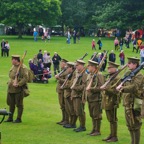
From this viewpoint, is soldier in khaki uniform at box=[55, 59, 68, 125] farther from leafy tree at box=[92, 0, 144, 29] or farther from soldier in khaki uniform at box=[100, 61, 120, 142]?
leafy tree at box=[92, 0, 144, 29]

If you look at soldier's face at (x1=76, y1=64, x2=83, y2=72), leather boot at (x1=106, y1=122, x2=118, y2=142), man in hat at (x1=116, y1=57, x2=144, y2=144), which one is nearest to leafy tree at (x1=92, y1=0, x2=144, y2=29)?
soldier's face at (x1=76, y1=64, x2=83, y2=72)

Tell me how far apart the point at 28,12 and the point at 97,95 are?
55.7m

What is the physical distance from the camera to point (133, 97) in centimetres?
1179

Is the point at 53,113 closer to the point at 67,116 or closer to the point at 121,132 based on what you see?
the point at 67,116

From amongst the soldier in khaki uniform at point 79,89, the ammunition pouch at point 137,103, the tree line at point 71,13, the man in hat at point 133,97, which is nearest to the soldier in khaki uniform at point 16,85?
the soldier in khaki uniform at point 79,89

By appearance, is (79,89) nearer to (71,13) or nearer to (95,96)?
(95,96)

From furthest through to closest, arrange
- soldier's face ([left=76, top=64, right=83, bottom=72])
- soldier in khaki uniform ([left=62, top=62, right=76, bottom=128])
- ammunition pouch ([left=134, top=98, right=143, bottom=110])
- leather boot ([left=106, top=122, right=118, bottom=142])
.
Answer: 1. soldier in khaki uniform ([left=62, top=62, right=76, bottom=128])
2. soldier's face ([left=76, top=64, right=83, bottom=72])
3. leather boot ([left=106, top=122, right=118, bottom=142])
4. ammunition pouch ([left=134, top=98, right=143, bottom=110])

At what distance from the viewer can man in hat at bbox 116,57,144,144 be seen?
37.9 feet

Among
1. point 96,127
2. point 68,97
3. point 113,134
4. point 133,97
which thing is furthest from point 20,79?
point 133,97

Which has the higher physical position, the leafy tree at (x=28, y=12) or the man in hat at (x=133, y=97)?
the leafy tree at (x=28, y=12)

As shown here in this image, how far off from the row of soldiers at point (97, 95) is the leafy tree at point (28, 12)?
53125 millimetres

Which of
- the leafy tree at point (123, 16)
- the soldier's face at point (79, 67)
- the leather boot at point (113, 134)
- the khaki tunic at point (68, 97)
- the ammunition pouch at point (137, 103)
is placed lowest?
the leather boot at point (113, 134)

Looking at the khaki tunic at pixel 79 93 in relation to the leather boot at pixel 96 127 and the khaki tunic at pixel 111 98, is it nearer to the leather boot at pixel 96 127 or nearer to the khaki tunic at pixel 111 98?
the leather boot at pixel 96 127

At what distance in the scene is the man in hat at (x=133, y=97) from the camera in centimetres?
1155
